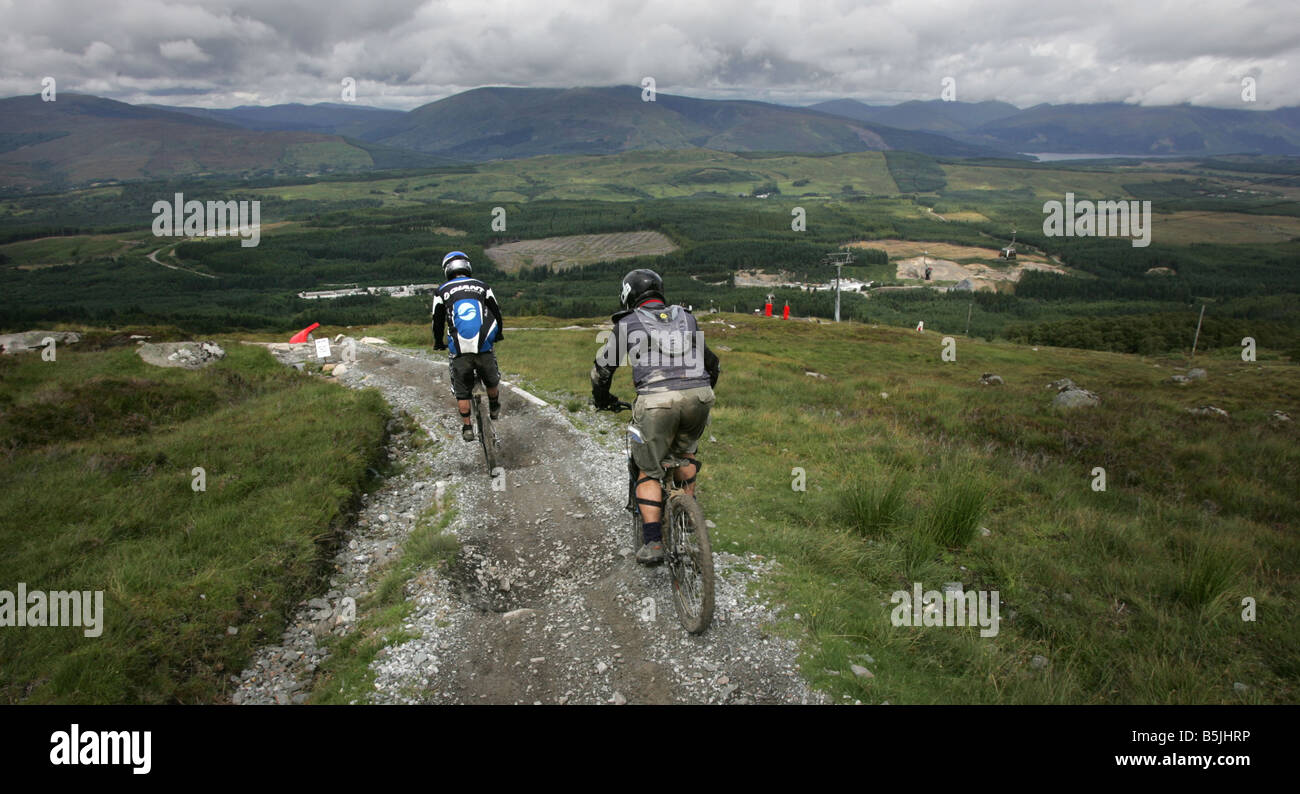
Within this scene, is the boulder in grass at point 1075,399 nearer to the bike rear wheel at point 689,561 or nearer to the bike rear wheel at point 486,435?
the bike rear wheel at point 486,435

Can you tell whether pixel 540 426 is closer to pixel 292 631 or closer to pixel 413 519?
pixel 413 519

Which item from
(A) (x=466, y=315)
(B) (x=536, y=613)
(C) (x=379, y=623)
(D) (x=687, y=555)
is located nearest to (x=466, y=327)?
(A) (x=466, y=315)

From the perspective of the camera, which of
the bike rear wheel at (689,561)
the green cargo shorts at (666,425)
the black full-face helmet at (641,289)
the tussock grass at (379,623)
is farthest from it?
the black full-face helmet at (641,289)

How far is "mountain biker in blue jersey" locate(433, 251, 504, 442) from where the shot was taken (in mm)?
11109

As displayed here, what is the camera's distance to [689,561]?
21.2 ft

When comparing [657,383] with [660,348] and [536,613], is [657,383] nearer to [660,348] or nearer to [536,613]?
[660,348]

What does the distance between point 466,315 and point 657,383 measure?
6.05 m

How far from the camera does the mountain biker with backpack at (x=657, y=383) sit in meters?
6.46

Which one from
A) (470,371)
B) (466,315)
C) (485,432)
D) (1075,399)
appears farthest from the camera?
(1075,399)

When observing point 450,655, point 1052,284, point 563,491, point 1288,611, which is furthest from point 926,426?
point 1052,284

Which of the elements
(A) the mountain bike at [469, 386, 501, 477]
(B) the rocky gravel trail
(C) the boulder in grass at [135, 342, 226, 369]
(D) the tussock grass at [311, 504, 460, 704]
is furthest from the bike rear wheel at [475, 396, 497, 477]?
(C) the boulder in grass at [135, 342, 226, 369]

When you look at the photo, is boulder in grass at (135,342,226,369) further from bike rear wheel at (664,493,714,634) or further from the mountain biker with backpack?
bike rear wheel at (664,493,714,634)

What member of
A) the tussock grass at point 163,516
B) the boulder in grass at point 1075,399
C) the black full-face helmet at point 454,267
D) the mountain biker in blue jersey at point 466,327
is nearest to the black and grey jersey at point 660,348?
the mountain biker in blue jersey at point 466,327
